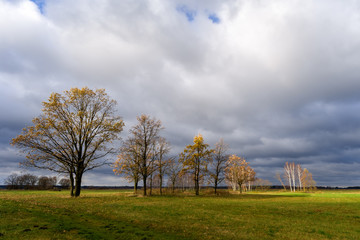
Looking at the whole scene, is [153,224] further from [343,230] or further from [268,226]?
[343,230]

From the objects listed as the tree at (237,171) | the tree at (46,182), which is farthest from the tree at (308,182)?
the tree at (46,182)

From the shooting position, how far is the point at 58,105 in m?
34.8

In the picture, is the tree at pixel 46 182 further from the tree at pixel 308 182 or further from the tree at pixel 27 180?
the tree at pixel 308 182

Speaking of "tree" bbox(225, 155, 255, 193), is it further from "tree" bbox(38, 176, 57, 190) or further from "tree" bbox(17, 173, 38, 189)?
"tree" bbox(17, 173, 38, 189)

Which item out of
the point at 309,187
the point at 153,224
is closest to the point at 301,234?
the point at 153,224

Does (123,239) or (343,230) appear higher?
(123,239)

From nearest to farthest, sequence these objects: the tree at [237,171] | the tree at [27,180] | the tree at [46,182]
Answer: the tree at [237,171] → the tree at [27,180] → the tree at [46,182]

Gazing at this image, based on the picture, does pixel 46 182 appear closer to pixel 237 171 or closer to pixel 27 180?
pixel 27 180

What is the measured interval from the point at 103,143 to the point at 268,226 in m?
29.5

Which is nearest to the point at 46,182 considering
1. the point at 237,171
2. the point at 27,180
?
the point at 27,180

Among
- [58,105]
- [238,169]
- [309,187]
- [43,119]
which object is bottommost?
[309,187]

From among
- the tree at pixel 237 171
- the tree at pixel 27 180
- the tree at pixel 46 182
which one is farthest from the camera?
the tree at pixel 46 182

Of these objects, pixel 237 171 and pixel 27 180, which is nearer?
pixel 237 171

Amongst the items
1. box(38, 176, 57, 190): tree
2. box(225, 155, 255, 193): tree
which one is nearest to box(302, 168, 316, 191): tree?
box(225, 155, 255, 193): tree
